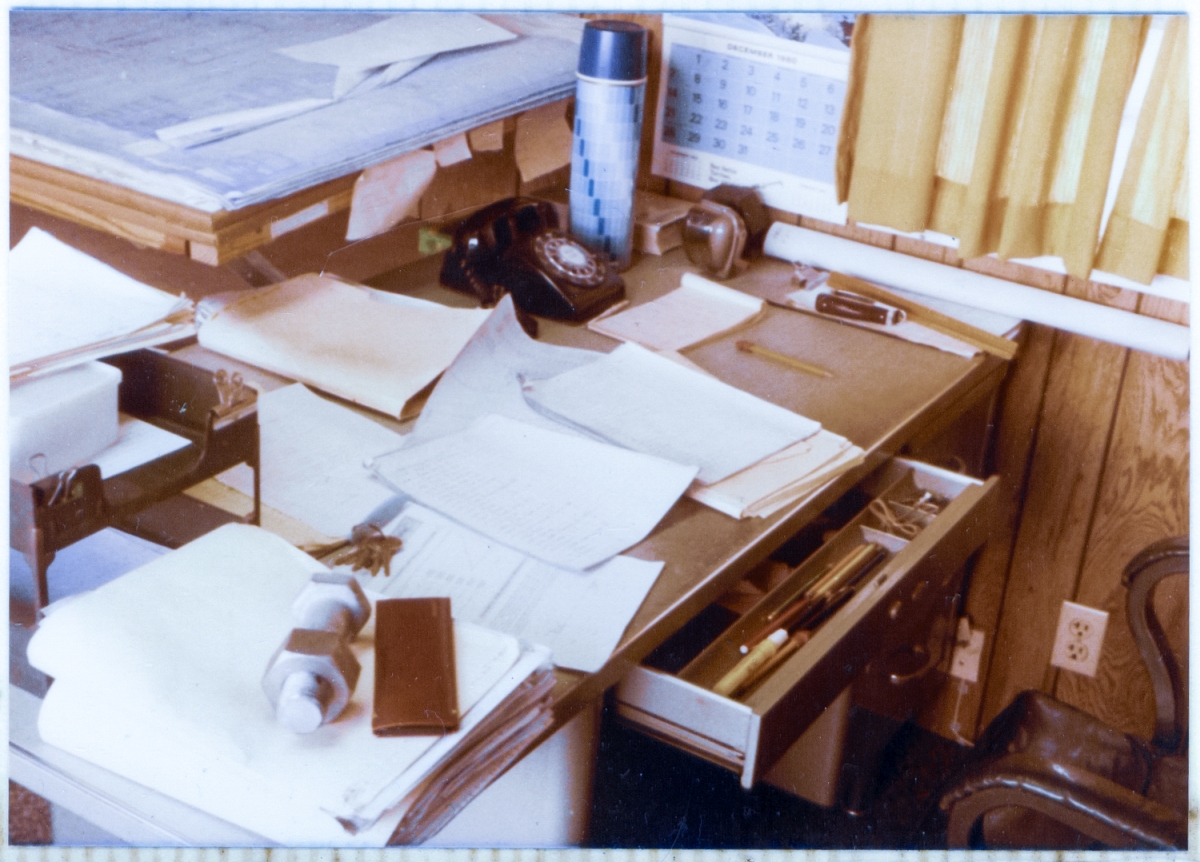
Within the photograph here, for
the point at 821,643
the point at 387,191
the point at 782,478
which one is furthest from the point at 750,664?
the point at 387,191

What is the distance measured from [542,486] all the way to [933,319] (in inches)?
24.7

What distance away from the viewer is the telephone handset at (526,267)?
1312mm

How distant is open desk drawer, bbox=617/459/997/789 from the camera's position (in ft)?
2.79

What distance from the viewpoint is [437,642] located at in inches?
28.2

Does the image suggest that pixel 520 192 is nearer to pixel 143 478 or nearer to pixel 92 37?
pixel 92 37

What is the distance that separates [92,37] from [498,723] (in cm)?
96

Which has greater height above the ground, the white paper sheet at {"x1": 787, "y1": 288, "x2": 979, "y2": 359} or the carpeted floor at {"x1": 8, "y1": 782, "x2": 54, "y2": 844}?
the white paper sheet at {"x1": 787, "y1": 288, "x2": 979, "y2": 359}

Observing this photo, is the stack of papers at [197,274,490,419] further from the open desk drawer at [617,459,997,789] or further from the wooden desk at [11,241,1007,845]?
the open desk drawer at [617,459,997,789]

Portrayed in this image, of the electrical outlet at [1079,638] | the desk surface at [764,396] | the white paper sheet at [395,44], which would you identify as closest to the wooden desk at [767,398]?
the desk surface at [764,396]

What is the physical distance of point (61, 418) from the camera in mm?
814

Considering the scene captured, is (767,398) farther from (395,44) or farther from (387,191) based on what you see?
(395,44)

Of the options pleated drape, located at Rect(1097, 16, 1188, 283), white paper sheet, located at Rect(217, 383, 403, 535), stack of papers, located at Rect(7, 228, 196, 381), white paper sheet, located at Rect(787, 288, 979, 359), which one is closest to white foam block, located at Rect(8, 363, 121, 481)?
stack of papers, located at Rect(7, 228, 196, 381)

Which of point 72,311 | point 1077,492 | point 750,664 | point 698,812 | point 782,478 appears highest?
point 72,311

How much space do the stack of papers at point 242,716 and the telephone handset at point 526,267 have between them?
63cm
